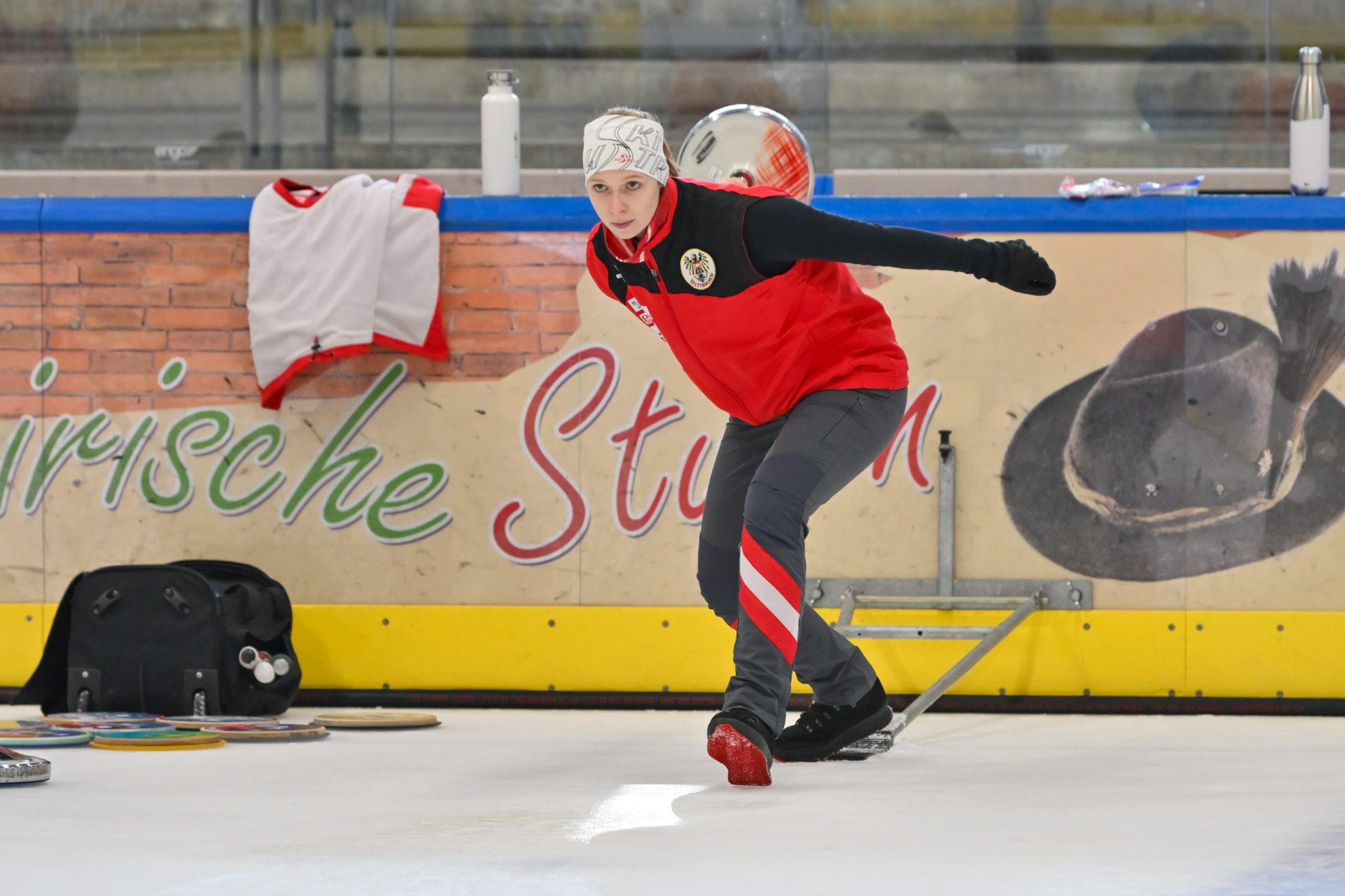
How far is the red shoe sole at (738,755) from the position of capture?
130 inches

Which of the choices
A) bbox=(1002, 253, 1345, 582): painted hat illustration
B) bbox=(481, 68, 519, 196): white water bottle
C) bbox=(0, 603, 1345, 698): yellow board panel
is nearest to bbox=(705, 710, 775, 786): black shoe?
bbox=(0, 603, 1345, 698): yellow board panel

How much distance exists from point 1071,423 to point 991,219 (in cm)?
65


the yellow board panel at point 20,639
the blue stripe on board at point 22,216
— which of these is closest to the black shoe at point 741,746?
the yellow board panel at point 20,639

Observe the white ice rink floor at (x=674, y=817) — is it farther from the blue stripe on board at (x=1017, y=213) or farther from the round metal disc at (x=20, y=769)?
the blue stripe on board at (x=1017, y=213)

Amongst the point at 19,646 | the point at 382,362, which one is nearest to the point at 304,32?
the point at 382,362

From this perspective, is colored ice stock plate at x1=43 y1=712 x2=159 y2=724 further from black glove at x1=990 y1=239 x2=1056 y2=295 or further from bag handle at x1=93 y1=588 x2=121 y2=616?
black glove at x1=990 y1=239 x2=1056 y2=295

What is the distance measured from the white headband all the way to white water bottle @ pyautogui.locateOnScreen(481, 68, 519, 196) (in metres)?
1.72

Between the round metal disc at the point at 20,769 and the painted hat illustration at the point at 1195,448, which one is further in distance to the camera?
the painted hat illustration at the point at 1195,448

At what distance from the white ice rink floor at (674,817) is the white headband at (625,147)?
1.29 m

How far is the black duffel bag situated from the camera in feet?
15.5

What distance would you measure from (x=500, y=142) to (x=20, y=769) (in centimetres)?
268

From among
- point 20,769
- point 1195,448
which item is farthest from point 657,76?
point 20,769

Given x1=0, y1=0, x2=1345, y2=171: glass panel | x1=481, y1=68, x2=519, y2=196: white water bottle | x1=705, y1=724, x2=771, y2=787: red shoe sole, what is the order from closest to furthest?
x1=705, y1=724, x2=771, y2=787: red shoe sole, x1=481, y1=68, x2=519, y2=196: white water bottle, x1=0, y1=0, x2=1345, y2=171: glass panel

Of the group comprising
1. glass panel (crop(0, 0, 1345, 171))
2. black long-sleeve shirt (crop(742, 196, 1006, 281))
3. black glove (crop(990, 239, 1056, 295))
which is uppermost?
glass panel (crop(0, 0, 1345, 171))
